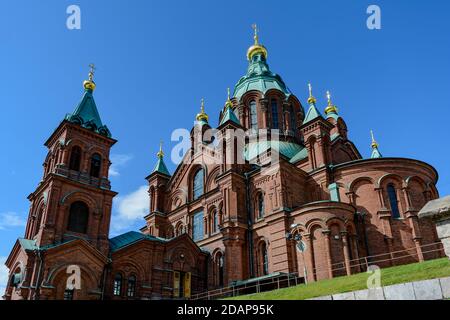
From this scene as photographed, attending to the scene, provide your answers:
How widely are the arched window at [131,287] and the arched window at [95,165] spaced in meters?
9.14

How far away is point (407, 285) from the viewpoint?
8.27 meters

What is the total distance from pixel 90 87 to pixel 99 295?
763 inches

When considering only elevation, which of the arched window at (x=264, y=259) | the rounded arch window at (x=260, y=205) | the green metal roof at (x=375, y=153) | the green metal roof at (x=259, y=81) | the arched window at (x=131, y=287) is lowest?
the arched window at (x=131, y=287)

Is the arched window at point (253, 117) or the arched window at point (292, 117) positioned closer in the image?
the arched window at point (253, 117)

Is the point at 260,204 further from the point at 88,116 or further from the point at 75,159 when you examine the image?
the point at 88,116

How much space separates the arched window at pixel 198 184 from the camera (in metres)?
36.2

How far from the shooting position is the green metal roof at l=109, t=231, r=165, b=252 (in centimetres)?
2731

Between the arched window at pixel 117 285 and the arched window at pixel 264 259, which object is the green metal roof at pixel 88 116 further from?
the arched window at pixel 264 259

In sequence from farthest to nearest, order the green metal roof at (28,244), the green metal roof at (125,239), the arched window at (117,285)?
the green metal roof at (125,239), the arched window at (117,285), the green metal roof at (28,244)

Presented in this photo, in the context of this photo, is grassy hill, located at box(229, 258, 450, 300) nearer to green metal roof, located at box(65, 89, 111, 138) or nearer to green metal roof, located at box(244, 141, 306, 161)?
green metal roof, located at box(244, 141, 306, 161)

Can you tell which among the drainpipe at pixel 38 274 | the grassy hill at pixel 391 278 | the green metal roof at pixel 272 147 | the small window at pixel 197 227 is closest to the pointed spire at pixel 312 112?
the green metal roof at pixel 272 147

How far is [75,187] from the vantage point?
1097 inches

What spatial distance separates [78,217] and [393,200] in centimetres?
2348

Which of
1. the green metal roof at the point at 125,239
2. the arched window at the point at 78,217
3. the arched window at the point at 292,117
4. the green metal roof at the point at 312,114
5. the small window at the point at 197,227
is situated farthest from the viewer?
the arched window at the point at 292,117
